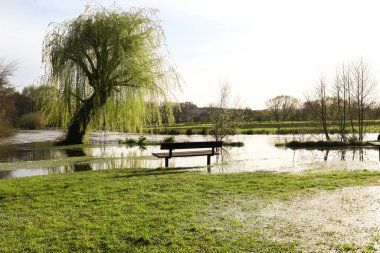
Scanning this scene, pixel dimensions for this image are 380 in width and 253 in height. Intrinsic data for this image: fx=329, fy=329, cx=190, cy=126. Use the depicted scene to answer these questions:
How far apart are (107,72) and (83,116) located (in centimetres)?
352

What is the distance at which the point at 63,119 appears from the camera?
74.0 ft

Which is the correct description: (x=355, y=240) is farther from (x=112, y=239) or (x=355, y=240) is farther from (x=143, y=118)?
(x=143, y=118)

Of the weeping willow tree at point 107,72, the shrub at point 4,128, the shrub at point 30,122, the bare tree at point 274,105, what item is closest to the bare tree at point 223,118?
the weeping willow tree at point 107,72

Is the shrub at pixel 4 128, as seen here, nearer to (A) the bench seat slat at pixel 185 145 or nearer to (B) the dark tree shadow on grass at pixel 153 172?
(A) the bench seat slat at pixel 185 145

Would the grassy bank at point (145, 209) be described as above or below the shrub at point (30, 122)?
below

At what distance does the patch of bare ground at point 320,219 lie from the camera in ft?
15.9

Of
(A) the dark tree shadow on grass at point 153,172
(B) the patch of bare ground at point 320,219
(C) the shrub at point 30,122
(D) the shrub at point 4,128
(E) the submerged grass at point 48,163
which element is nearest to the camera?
(B) the patch of bare ground at point 320,219

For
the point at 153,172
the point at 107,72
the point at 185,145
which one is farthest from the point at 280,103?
the point at 153,172

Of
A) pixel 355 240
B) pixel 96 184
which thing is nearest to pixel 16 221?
pixel 96 184

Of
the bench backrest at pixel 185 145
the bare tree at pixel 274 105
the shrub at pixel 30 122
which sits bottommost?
the bench backrest at pixel 185 145

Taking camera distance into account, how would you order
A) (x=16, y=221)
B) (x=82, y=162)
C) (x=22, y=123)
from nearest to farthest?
(x=16, y=221) < (x=82, y=162) < (x=22, y=123)

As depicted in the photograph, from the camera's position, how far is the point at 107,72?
21531 millimetres

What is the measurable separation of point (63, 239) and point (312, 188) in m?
6.24

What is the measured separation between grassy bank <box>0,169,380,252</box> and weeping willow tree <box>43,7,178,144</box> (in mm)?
11021
